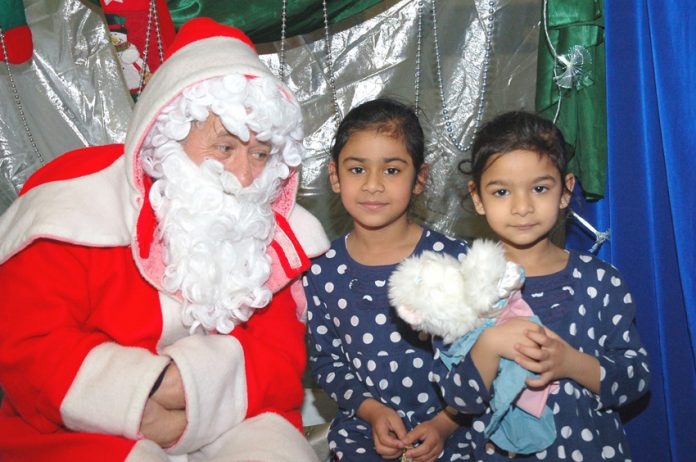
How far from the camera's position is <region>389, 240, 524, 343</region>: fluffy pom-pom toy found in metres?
1.65

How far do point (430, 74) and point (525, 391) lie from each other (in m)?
1.47

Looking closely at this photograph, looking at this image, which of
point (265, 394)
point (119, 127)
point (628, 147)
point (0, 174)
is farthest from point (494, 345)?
point (0, 174)

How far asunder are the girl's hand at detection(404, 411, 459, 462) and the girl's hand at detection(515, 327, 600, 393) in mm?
449

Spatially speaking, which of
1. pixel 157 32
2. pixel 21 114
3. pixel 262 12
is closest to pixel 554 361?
pixel 262 12

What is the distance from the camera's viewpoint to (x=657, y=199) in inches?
86.3

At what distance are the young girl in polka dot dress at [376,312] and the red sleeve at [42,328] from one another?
749 millimetres

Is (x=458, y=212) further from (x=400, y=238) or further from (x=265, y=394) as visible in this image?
(x=265, y=394)

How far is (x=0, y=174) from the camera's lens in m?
2.88

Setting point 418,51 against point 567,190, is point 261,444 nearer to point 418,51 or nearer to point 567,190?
point 567,190

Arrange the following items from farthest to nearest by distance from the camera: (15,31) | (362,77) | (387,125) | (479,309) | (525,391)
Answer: (362,77) → (15,31) → (387,125) → (525,391) → (479,309)

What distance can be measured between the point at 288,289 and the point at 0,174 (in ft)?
4.58

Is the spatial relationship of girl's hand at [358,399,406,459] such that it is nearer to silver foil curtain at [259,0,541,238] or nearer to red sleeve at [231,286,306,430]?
red sleeve at [231,286,306,430]

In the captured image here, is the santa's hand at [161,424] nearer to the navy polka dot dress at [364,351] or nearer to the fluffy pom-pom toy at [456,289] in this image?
the navy polka dot dress at [364,351]

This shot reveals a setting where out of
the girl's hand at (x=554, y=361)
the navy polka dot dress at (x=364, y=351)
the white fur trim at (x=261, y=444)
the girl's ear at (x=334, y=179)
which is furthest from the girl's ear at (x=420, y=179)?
the white fur trim at (x=261, y=444)
